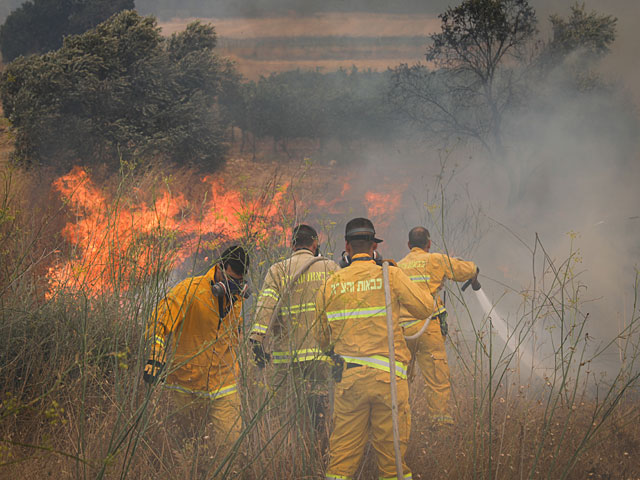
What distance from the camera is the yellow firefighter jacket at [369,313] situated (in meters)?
3.20

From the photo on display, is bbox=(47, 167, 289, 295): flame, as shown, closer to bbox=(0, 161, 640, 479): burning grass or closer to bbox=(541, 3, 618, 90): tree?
bbox=(0, 161, 640, 479): burning grass

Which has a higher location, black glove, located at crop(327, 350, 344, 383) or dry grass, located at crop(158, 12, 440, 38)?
dry grass, located at crop(158, 12, 440, 38)

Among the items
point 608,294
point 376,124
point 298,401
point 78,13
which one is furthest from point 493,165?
point 78,13

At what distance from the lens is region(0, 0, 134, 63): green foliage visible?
2570cm

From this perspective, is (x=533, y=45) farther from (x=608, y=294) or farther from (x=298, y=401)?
(x=298, y=401)

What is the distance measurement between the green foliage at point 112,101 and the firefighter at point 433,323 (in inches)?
500

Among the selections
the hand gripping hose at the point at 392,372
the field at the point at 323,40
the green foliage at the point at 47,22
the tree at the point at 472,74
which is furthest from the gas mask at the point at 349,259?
the green foliage at the point at 47,22

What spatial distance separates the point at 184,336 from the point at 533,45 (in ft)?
58.3

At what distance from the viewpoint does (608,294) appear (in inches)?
506

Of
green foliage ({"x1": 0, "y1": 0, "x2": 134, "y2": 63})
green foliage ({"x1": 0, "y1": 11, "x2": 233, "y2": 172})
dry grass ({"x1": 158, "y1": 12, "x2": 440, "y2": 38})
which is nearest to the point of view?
green foliage ({"x1": 0, "y1": 11, "x2": 233, "y2": 172})

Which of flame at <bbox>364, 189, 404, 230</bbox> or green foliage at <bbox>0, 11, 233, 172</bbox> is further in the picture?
flame at <bbox>364, 189, 404, 230</bbox>

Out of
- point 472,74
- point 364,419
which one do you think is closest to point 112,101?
point 472,74

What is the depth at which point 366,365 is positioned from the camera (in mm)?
3184

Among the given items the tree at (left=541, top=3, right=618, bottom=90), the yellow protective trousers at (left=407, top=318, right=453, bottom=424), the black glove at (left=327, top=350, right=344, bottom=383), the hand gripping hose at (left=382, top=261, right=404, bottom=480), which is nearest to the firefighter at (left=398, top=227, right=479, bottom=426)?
the yellow protective trousers at (left=407, top=318, right=453, bottom=424)
